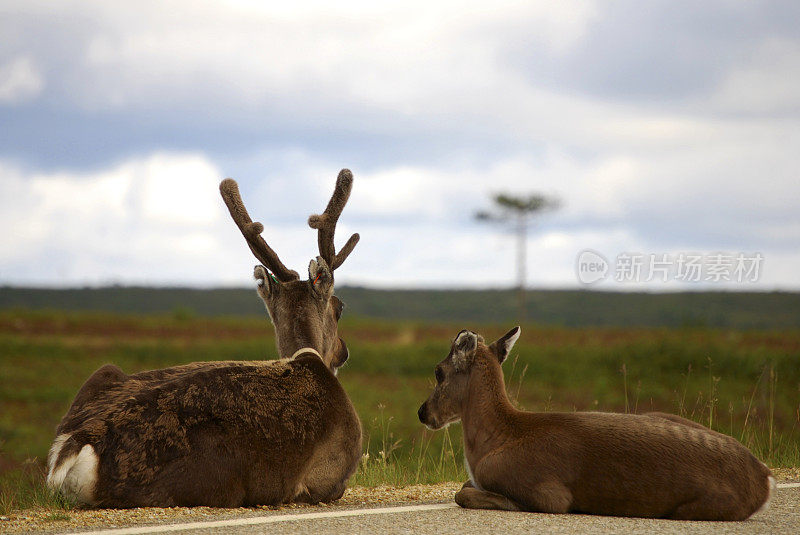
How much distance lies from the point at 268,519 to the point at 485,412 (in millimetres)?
2051

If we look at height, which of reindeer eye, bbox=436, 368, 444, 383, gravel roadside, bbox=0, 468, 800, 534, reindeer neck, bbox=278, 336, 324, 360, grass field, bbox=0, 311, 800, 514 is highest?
reindeer neck, bbox=278, 336, 324, 360

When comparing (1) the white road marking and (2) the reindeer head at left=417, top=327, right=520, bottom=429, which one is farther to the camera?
(2) the reindeer head at left=417, top=327, right=520, bottom=429

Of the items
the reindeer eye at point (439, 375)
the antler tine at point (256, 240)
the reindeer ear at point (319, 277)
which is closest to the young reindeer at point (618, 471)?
the reindeer eye at point (439, 375)

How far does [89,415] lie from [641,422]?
435cm

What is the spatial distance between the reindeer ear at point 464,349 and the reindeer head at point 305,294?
1.64 meters

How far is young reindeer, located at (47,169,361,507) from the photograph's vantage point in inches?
292

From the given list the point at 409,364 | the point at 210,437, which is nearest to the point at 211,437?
the point at 210,437

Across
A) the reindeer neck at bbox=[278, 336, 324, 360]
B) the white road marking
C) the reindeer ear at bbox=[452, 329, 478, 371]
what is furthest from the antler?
the white road marking

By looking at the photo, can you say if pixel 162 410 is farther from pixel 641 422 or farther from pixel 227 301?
pixel 227 301

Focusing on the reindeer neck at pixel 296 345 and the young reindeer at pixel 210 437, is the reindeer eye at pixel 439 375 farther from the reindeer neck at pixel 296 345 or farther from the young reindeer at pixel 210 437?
the reindeer neck at pixel 296 345

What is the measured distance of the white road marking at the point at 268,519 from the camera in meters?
6.51

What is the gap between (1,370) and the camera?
42500 mm

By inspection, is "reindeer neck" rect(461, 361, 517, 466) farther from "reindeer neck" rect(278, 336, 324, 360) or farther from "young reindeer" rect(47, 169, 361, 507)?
"reindeer neck" rect(278, 336, 324, 360)

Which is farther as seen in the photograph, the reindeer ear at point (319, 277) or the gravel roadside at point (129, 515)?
the reindeer ear at point (319, 277)
